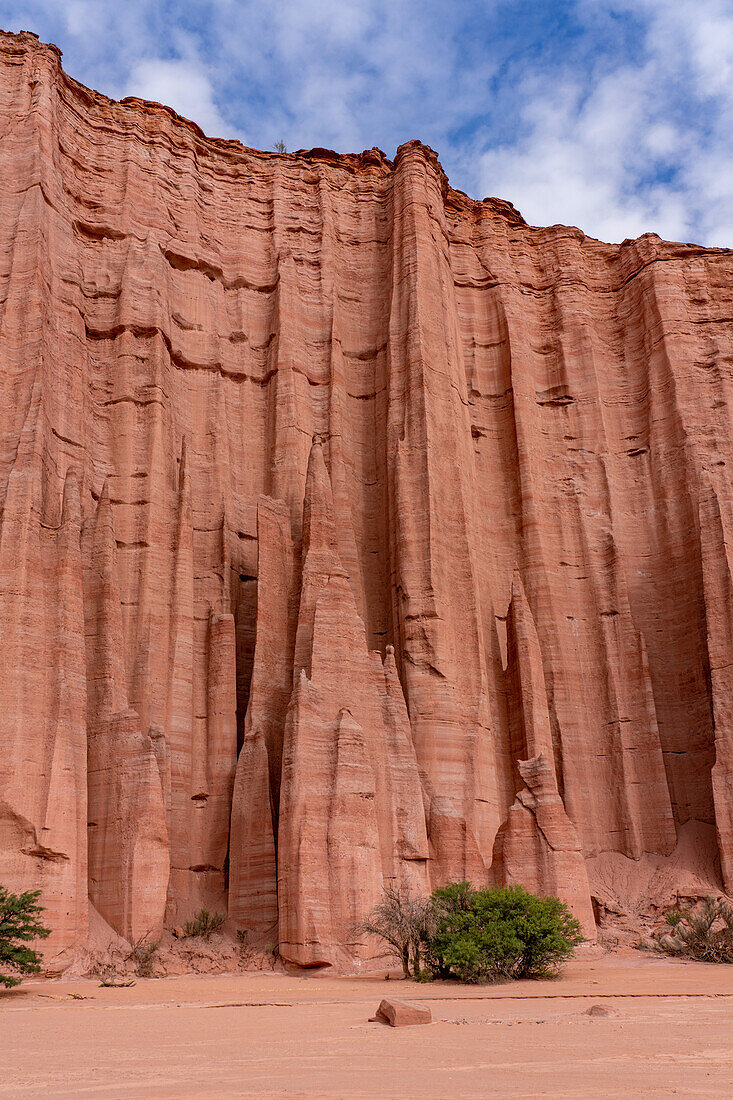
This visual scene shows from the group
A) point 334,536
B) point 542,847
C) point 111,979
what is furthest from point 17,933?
point 334,536

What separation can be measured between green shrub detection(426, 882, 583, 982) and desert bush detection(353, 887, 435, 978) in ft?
1.04

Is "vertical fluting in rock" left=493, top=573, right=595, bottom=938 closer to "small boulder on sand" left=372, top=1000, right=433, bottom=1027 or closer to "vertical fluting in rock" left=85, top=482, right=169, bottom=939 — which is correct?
"vertical fluting in rock" left=85, top=482, right=169, bottom=939

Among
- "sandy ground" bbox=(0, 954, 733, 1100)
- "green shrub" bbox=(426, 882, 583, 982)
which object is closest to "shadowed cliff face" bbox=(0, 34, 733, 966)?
"green shrub" bbox=(426, 882, 583, 982)

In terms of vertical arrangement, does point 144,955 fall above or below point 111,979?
above

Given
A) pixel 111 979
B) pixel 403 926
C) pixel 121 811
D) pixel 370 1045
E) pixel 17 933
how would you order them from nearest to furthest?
pixel 370 1045
pixel 17 933
pixel 111 979
pixel 403 926
pixel 121 811

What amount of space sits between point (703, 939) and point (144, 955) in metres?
12.9

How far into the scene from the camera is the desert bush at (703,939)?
72.3 ft

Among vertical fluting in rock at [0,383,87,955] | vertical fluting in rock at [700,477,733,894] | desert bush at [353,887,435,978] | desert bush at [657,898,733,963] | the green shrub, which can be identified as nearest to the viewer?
the green shrub

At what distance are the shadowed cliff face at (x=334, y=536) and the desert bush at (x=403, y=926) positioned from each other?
771 millimetres

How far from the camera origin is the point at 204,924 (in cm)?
2297

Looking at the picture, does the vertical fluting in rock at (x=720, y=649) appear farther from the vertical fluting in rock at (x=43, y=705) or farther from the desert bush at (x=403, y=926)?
the vertical fluting in rock at (x=43, y=705)

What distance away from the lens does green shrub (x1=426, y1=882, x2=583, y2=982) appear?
17.2 meters

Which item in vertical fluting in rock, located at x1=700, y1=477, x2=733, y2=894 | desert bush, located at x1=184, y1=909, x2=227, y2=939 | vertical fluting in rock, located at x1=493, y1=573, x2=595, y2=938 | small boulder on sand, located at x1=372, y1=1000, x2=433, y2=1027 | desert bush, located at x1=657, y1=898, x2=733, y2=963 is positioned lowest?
desert bush, located at x1=657, y1=898, x2=733, y2=963

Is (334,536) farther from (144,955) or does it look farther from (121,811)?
(144,955)
